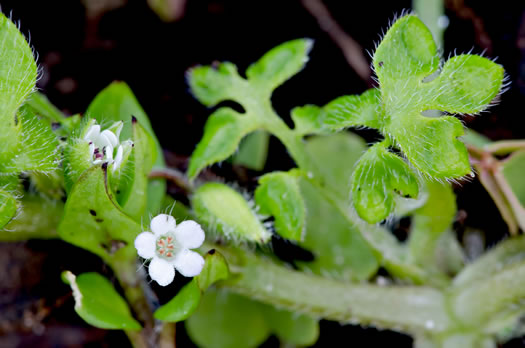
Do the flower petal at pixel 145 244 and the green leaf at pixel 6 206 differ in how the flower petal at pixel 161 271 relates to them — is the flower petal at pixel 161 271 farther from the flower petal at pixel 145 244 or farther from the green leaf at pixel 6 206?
the green leaf at pixel 6 206

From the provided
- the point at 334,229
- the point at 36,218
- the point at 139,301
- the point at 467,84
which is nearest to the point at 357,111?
the point at 467,84

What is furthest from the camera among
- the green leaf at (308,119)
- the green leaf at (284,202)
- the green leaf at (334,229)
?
the green leaf at (334,229)

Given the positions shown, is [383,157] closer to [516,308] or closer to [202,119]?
[516,308]

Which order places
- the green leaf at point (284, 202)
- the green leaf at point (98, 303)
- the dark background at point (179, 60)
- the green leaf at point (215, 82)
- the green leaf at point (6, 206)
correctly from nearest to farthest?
the green leaf at point (6, 206), the green leaf at point (98, 303), the green leaf at point (284, 202), the green leaf at point (215, 82), the dark background at point (179, 60)

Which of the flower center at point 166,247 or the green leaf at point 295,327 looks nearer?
the flower center at point 166,247

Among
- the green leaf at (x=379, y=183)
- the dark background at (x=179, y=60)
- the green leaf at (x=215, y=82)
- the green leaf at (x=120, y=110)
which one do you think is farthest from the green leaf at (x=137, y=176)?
the dark background at (x=179, y=60)

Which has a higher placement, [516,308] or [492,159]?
[492,159]

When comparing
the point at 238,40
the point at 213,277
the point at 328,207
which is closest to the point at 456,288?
the point at 328,207
